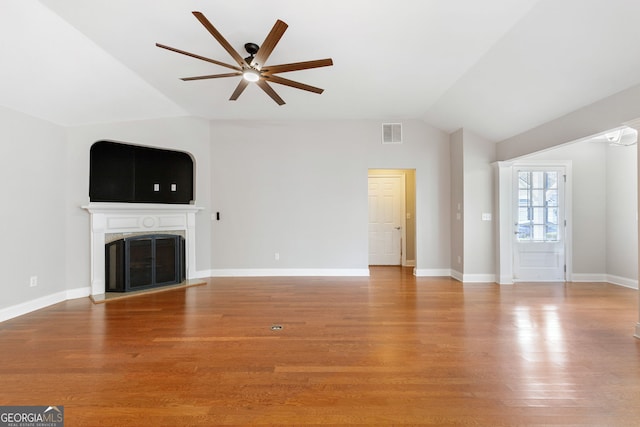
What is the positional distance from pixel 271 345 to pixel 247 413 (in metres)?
0.92

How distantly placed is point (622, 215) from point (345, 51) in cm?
548

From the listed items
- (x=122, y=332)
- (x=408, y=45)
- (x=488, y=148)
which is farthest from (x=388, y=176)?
(x=122, y=332)

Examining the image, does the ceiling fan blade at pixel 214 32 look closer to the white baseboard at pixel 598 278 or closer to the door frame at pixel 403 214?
the door frame at pixel 403 214

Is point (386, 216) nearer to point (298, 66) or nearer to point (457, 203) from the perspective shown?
point (457, 203)

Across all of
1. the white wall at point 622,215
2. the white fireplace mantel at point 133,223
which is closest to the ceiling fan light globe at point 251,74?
the white fireplace mantel at point 133,223

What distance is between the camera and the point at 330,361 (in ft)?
7.89

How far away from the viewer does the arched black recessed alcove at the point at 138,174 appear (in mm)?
4570

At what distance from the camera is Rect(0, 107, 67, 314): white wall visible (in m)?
3.40

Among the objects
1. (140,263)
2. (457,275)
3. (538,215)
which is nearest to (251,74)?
(140,263)

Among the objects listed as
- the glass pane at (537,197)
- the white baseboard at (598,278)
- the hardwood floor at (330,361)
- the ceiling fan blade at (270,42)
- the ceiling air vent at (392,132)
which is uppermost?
the ceiling air vent at (392,132)

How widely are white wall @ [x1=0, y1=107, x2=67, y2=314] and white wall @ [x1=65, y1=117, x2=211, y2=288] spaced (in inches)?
4.2

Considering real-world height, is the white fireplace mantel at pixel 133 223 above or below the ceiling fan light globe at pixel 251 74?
below

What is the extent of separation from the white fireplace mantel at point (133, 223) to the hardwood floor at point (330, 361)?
581 millimetres

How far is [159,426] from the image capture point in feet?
5.50
